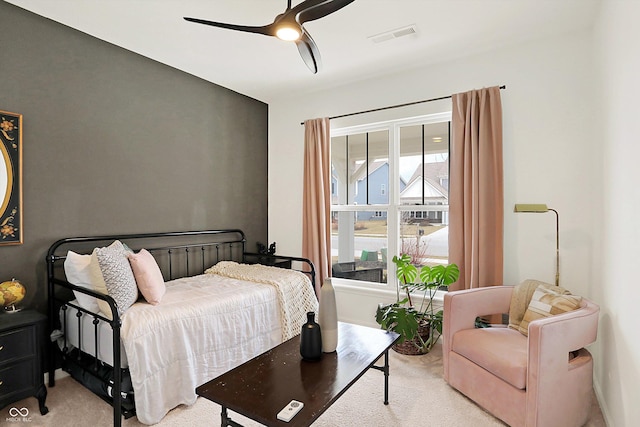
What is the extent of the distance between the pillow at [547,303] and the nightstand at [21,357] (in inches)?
123

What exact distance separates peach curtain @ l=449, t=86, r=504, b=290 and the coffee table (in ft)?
4.15

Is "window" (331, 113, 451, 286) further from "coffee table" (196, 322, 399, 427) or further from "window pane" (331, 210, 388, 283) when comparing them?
"coffee table" (196, 322, 399, 427)

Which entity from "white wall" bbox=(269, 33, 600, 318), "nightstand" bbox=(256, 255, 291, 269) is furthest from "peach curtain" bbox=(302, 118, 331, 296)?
"white wall" bbox=(269, 33, 600, 318)

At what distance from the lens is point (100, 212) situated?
2.85 m

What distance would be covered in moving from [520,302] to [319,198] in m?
2.20

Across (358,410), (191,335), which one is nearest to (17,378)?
(191,335)

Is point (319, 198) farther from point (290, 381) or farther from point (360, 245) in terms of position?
point (290, 381)

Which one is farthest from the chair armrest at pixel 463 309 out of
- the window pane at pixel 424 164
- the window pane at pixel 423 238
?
the window pane at pixel 424 164

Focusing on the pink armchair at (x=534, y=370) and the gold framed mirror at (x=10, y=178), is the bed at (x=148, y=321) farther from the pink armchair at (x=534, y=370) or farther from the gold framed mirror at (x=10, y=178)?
the pink armchair at (x=534, y=370)

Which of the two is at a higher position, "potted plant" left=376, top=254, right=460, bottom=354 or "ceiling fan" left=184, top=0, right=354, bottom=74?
"ceiling fan" left=184, top=0, right=354, bottom=74

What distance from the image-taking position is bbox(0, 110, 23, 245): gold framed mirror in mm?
2314

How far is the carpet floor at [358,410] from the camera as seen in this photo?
2.07 metres

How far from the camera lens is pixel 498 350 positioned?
6.84ft

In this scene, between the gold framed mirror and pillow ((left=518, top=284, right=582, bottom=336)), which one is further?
the gold framed mirror
